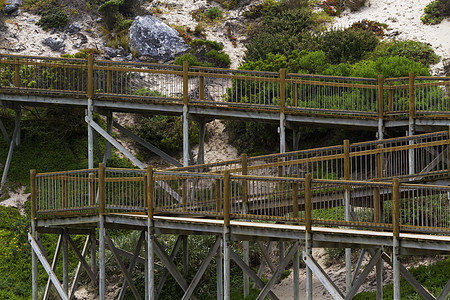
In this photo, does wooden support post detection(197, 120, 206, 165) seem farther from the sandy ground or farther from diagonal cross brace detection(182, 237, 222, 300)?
the sandy ground

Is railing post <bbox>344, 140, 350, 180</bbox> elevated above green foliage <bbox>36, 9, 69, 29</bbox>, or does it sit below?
below

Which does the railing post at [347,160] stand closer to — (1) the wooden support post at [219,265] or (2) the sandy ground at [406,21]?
(1) the wooden support post at [219,265]

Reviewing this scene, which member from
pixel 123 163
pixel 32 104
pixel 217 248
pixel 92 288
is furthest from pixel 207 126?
pixel 217 248

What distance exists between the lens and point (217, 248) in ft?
72.5

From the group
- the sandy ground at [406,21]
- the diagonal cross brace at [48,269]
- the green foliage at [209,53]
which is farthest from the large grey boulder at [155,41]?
the diagonal cross brace at [48,269]

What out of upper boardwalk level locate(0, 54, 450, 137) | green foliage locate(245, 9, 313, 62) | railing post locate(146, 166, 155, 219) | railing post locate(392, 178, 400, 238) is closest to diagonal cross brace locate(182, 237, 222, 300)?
railing post locate(146, 166, 155, 219)

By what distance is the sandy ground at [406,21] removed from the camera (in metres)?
42.7

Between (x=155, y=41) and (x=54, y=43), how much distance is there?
17.2 ft

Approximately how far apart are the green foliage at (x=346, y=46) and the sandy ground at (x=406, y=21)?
3530 millimetres

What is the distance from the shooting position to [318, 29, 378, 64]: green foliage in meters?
38.6

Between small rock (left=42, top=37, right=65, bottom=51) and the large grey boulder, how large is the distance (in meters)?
3.66

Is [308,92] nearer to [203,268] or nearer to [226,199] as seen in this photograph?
[203,268]

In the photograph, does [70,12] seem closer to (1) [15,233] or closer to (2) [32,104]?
(2) [32,104]

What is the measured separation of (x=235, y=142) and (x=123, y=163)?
5.38 metres
